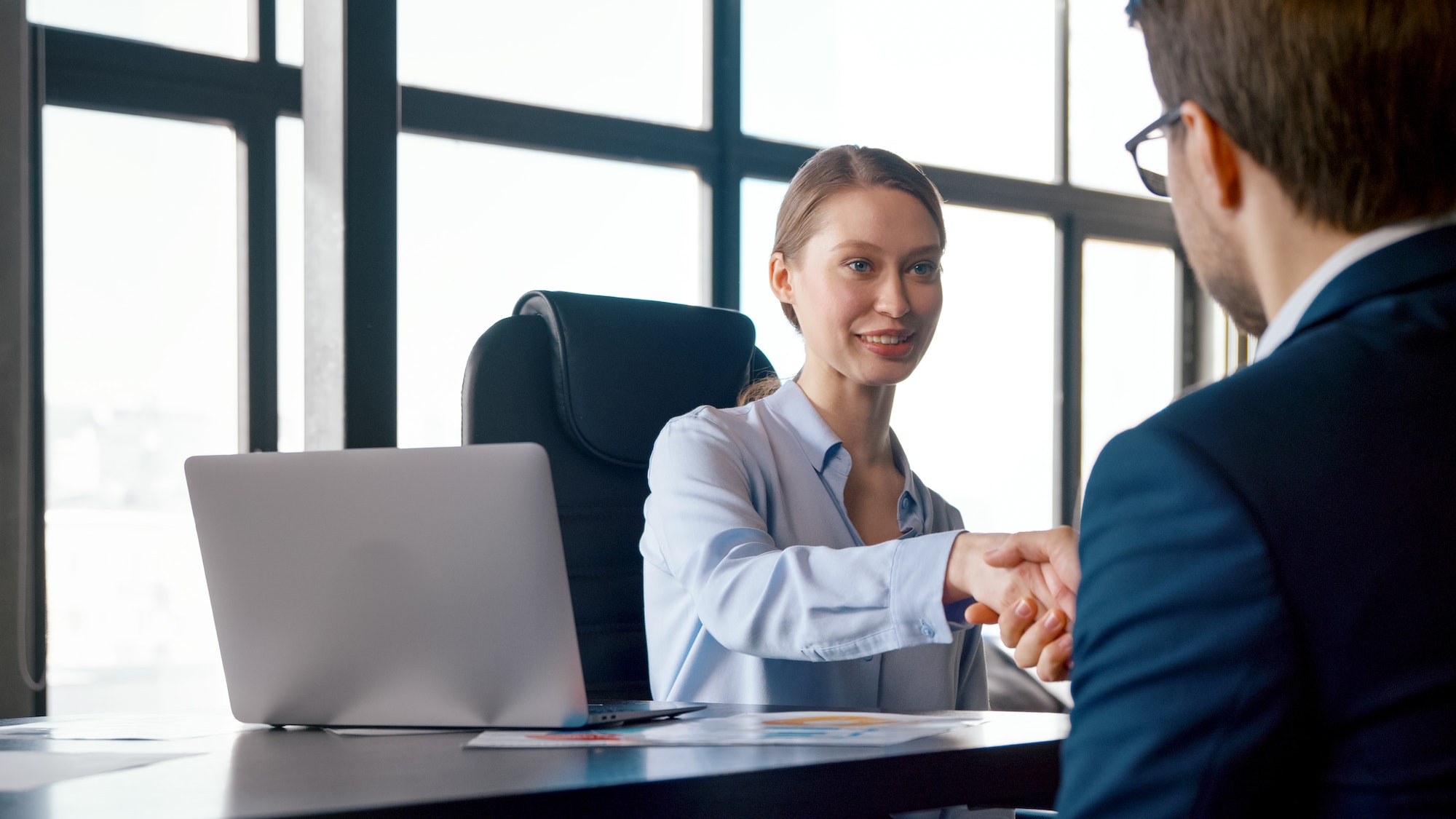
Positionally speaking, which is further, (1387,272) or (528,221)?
(528,221)

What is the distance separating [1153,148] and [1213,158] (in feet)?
0.96

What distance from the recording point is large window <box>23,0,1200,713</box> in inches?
108

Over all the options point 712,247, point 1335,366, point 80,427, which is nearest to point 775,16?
point 712,247

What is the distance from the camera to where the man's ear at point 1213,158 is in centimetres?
73

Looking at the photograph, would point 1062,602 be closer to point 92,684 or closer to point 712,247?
point 92,684

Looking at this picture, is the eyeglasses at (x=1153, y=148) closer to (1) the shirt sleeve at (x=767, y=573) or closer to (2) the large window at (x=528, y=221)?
(1) the shirt sleeve at (x=767, y=573)

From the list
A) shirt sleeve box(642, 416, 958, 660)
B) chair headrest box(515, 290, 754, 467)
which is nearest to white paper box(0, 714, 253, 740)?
shirt sleeve box(642, 416, 958, 660)

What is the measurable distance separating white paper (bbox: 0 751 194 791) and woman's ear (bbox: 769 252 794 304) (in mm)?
1100

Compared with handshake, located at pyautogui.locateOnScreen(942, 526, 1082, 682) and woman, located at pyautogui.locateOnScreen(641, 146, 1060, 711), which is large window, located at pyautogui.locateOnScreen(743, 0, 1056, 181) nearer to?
woman, located at pyautogui.locateOnScreen(641, 146, 1060, 711)

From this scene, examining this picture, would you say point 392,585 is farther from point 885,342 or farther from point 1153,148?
point 885,342

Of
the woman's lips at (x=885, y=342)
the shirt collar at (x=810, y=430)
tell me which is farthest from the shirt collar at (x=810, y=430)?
the woman's lips at (x=885, y=342)

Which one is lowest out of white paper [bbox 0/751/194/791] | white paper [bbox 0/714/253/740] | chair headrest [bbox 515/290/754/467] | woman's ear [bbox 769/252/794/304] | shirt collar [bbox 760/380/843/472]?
white paper [bbox 0/714/253/740]

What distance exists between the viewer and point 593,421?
64.9 inches

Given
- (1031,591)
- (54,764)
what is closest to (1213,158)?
(1031,591)
